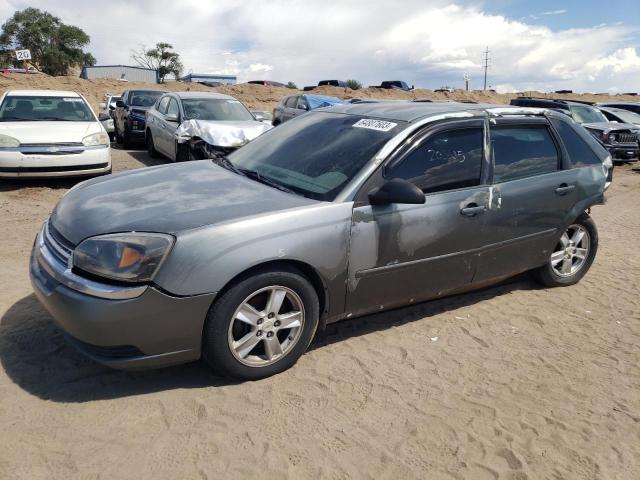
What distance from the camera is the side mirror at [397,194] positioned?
332 cm

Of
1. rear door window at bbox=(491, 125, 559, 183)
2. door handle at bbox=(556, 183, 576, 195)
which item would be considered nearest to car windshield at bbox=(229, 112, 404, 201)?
rear door window at bbox=(491, 125, 559, 183)

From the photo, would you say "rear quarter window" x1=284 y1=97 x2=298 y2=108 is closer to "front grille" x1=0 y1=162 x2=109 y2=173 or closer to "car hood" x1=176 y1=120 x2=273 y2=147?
"car hood" x1=176 y1=120 x2=273 y2=147

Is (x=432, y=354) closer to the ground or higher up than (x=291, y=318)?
closer to the ground

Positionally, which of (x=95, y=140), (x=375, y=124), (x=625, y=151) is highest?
(x=375, y=124)

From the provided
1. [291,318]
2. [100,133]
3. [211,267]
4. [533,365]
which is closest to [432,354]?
[533,365]

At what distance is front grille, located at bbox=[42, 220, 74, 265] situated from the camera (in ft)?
9.84

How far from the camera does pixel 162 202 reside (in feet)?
10.7

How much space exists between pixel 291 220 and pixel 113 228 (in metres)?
1.00

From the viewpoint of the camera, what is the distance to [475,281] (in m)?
4.16

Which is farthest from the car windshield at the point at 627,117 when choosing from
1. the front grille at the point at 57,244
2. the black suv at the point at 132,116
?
the front grille at the point at 57,244

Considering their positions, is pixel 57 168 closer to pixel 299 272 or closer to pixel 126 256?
pixel 126 256

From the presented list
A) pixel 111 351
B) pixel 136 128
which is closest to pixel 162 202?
pixel 111 351

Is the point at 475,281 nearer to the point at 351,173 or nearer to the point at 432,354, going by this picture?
the point at 432,354

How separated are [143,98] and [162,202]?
12.9m
